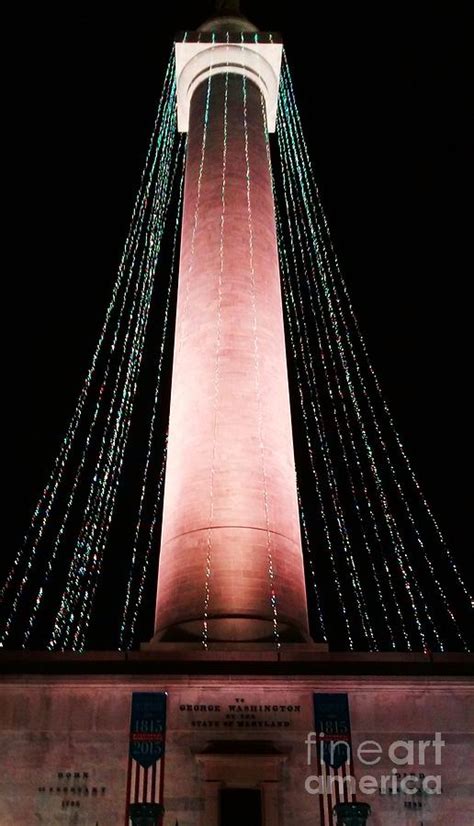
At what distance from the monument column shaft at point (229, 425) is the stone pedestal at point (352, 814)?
5.14 meters

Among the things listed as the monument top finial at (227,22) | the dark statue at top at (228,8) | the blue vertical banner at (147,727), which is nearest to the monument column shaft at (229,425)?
the blue vertical banner at (147,727)

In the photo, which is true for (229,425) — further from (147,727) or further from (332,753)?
(332,753)

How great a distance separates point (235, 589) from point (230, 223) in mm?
11031

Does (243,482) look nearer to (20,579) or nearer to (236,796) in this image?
(236,796)

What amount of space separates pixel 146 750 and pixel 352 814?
12.8 feet

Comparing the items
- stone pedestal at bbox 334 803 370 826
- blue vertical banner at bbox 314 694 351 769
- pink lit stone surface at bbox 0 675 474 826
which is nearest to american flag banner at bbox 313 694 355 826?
blue vertical banner at bbox 314 694 351 769

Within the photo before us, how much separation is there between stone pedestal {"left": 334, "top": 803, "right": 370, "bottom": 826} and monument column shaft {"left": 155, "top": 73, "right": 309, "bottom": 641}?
16.9ft

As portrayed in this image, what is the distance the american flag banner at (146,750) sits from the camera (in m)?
14.9

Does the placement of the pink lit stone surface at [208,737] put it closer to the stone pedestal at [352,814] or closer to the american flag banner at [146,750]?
the american flag banner at [146,750]

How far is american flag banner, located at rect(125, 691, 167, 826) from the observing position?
14906mm

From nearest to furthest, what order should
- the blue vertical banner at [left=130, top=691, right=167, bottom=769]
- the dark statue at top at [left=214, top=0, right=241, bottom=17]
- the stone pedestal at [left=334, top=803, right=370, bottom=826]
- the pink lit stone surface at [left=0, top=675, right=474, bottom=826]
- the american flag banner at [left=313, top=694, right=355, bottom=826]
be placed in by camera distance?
the stone pedestal at [left=334, top=803, right=370, bottom=826], the pink lit stone surface at [left=0, top=675, right=474, bottom=826], the american flag banner at [left=313, top=694, right=355, bottom=826], the blue vertical banner at [left=130, top=691, right=167, bottom=769], the dark statue at top at [left=214, top=0, right=241, bottom=17]

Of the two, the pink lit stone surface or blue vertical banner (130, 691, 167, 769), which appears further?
blue vertical banner (130, 691, 167, 769)

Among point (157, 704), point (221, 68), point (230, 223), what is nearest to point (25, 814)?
point (157, 704)

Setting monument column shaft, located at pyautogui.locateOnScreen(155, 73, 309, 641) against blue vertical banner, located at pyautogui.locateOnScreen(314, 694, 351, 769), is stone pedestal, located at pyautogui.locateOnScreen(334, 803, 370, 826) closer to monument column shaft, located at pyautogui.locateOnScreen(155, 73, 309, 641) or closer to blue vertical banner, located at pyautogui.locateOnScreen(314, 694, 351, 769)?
blue vertical banner, located at pyautogui.locateOnScreen(314, 694, 351, 769)
